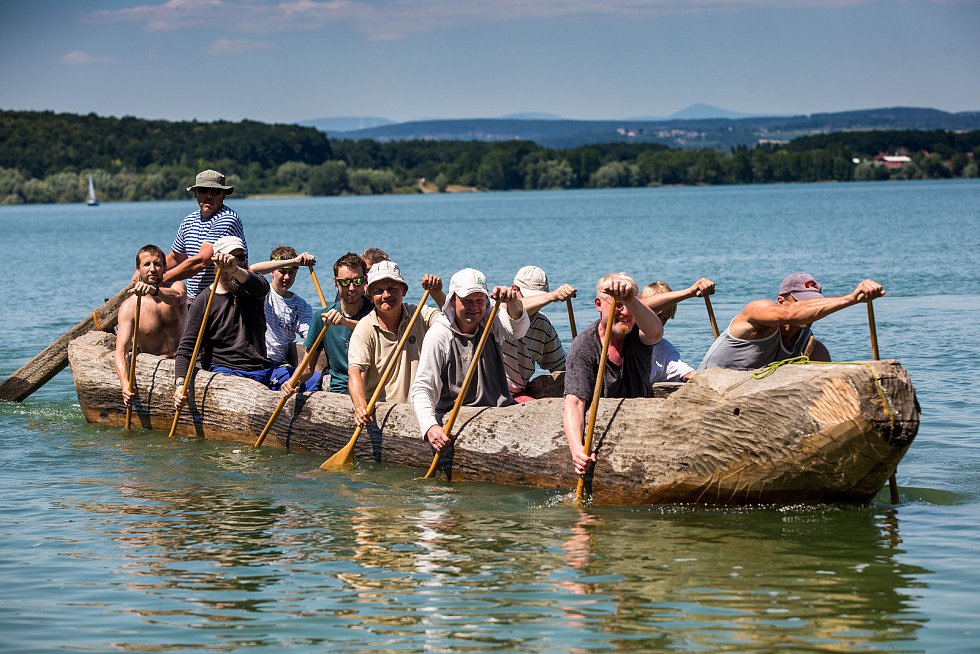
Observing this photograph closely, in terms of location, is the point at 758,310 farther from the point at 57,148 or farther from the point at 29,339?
the point at 57,148

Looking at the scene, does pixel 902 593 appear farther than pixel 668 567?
No

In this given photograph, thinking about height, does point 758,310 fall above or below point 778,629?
above

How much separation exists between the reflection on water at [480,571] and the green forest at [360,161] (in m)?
115

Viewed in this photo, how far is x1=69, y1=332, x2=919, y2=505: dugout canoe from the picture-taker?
7020mm

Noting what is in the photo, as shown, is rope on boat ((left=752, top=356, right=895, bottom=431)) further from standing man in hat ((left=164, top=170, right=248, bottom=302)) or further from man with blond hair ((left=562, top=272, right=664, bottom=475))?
standing man in hat ((left=164, top=170, right=248, bottom=302))

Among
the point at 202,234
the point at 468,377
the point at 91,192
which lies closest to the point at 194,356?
the point at 202,234

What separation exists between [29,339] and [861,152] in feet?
436

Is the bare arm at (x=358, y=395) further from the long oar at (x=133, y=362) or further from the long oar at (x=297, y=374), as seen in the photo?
the long oar at (x=133, y=362)

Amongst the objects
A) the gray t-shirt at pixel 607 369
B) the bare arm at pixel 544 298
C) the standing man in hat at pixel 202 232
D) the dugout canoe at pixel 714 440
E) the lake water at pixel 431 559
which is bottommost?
the lake water at pixel 431 559

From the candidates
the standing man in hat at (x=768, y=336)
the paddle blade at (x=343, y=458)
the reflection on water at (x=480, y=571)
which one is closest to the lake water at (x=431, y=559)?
the reflection on water at (x=480, y=571)

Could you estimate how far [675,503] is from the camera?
788cm

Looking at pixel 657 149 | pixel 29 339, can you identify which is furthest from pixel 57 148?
pixel 29 339

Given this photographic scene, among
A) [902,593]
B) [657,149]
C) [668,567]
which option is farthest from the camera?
[657,149]

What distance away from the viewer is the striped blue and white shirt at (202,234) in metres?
10.8
